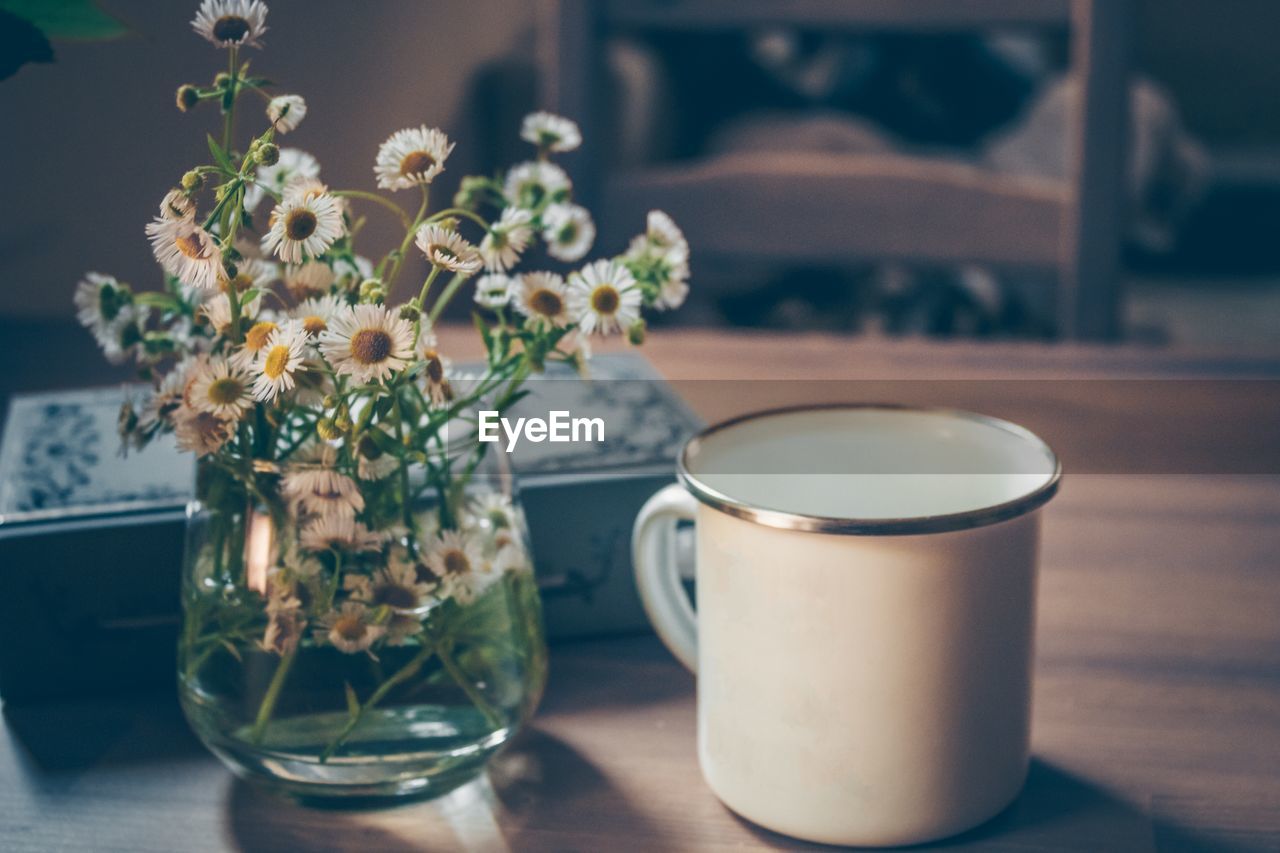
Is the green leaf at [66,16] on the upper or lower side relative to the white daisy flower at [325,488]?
upper

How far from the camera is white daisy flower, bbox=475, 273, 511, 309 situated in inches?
17.1

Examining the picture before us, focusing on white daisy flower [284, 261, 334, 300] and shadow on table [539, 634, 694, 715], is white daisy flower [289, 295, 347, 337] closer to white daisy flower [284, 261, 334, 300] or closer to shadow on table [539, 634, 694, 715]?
white daisy flower [284, 261, 334, 300]

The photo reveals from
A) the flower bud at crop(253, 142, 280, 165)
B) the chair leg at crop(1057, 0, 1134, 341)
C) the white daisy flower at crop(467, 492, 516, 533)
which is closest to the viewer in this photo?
the flower bud at crop(253, 142, 280, 165)

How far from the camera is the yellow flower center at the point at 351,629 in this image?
16.2 inches

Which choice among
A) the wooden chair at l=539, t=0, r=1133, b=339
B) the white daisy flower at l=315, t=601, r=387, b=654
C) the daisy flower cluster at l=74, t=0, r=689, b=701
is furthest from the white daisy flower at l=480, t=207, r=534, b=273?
the wooden chair at l=539, t=0, r=1133, b=339

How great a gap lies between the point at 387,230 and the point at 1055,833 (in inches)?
11.9

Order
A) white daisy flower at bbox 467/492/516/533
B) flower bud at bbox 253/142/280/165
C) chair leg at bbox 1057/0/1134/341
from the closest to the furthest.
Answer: flower bud at bbox 253/142/280/165
white daisy flower at bbox 467/492/516/533
chair leg at bbox 1057/0/1134/341

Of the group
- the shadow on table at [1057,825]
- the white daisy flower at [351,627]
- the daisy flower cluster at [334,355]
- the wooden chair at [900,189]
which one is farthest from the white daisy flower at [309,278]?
the wooden chair at [900,189]

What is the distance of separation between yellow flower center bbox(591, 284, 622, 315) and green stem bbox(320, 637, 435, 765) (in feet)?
0.39

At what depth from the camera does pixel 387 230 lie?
19.1 inches

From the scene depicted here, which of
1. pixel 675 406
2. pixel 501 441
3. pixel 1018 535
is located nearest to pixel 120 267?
pixel 675 406

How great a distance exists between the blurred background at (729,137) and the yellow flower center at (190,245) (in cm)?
7

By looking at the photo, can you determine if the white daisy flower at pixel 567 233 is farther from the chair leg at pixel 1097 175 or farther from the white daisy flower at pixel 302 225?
the chair leg at pixel 1097 175

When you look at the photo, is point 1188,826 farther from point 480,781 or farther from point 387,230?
point 387,230
